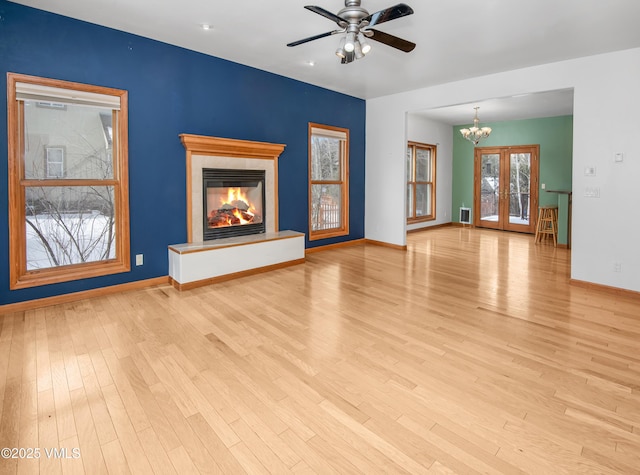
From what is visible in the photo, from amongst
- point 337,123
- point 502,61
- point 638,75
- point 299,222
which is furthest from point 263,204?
point 638,75

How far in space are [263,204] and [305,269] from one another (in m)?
1.18

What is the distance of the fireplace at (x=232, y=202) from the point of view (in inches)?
189

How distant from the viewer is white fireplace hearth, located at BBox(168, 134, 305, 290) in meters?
4.29

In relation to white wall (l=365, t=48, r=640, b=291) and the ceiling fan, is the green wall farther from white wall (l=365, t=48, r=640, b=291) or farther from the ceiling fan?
the ceiling fan

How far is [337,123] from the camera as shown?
6.52 m

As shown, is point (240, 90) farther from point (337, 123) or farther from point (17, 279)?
point (17, 279)

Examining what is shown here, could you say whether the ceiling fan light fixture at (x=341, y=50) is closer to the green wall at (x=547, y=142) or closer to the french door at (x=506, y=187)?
the green wall at (x=547, y=142)

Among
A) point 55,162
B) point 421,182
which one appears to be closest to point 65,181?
point 55,162

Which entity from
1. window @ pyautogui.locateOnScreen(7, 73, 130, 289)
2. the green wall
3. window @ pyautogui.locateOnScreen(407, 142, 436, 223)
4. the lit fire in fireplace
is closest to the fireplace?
the lit fire in fireplace

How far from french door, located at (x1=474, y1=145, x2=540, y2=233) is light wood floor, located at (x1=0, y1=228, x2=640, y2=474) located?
5.29 metres

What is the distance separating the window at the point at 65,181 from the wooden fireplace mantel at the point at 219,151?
74 centimetres

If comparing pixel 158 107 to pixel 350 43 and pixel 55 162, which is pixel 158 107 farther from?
pixel 350 43

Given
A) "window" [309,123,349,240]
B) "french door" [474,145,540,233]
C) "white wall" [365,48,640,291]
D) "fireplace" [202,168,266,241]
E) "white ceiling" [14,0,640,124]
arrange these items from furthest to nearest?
1. "french door" [474,145,540,233]
2. "window" [309,123,349,240]
3. "fireplace" [202,168,266,241]
4. "white wall" [365,48,640,291]
5. "white ceiling" [14,0,640,124]

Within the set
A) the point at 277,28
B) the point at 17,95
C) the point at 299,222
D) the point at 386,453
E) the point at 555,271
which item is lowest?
the point at 386,453
